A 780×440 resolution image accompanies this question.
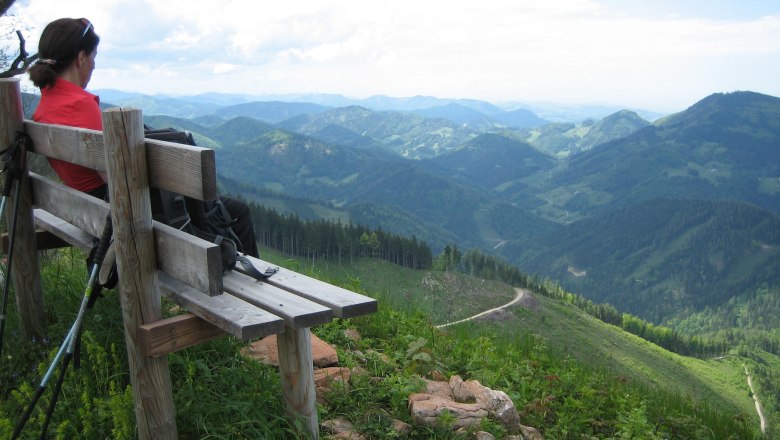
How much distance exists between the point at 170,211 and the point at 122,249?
50 centimetres

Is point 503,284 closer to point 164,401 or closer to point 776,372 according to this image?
point 776,372

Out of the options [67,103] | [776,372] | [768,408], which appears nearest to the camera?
[67,103]

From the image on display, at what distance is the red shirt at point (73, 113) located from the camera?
4.71 m

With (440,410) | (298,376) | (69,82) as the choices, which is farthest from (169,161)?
(440,410)

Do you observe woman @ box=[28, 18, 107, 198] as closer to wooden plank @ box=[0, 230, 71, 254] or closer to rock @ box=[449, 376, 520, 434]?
wooden plank @ box=[0, 230, 71, 254]

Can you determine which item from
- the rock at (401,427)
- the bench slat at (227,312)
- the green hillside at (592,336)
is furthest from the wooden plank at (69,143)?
the green hillside at (592,336)

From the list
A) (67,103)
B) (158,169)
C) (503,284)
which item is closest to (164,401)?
(158,169)

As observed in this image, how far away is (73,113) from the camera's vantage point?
4.75m

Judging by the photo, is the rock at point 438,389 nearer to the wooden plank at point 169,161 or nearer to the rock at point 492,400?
the rock at point 492,400

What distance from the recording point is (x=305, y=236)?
107688mm

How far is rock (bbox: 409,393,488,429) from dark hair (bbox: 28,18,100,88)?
4.05 m

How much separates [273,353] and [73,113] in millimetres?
2680

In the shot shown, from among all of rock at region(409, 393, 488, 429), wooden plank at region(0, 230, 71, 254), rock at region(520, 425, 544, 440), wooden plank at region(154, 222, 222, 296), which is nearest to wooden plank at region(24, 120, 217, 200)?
wooden plank at region(154, 222, 222, 296)

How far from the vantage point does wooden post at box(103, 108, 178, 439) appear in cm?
337
